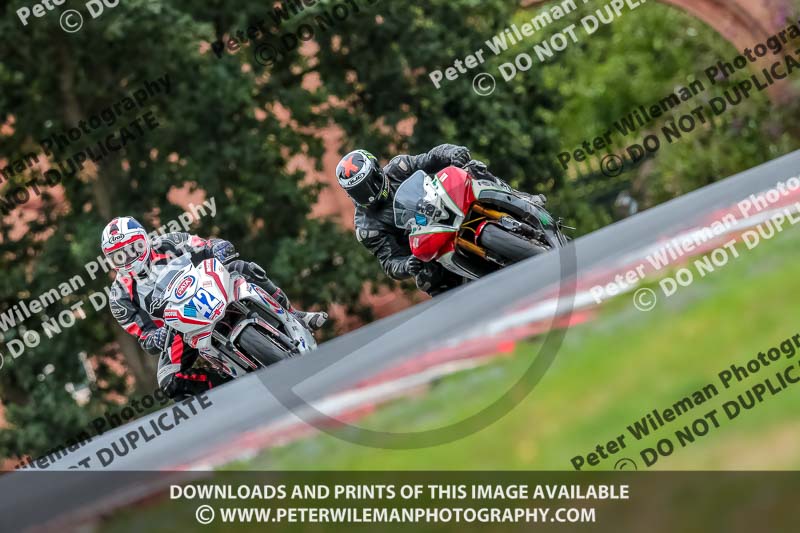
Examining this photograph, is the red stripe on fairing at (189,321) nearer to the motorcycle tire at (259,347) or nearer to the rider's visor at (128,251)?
the motorcycle tire at (259,347)

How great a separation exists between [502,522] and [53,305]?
14480 millimetres

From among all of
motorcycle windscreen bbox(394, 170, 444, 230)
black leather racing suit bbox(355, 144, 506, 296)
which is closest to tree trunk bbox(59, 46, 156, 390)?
black leather racing suit bbox(355, 144, 506, 296)

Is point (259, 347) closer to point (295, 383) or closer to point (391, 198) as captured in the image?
point (391, 198)

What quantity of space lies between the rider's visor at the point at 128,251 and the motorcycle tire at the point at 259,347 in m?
1.31

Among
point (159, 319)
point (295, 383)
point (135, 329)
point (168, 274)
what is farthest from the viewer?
point (135, 329)

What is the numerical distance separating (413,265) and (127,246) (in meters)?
2.34

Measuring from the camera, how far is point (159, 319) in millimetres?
8688

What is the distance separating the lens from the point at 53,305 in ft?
51.6

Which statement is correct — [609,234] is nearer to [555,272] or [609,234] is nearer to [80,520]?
[555,272]

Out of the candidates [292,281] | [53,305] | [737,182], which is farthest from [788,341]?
[53,305]

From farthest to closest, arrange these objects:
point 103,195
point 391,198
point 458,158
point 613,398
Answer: point 103,195 → point 391,198 → point 458,158 → point 613,398

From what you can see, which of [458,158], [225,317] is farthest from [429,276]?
[225,317]

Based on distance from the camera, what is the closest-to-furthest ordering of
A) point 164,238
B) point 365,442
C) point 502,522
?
point 502,522 < point 365,442 < point 164,238

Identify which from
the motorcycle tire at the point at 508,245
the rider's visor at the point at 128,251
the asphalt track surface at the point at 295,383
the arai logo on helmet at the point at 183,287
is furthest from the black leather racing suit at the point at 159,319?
the asphalt track surface at the point at 295,383
